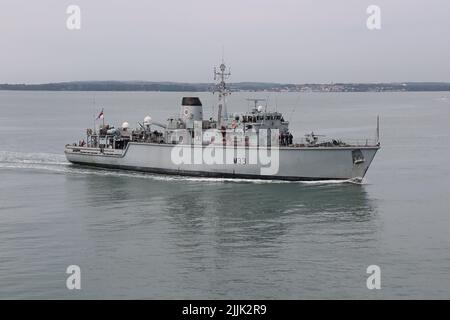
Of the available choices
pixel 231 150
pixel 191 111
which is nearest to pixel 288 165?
pixel 231 150

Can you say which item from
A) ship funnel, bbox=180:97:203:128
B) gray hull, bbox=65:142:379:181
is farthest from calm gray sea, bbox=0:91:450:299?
ship funnel, bbox=180:97:203:128

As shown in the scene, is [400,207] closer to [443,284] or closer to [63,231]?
[443,284]

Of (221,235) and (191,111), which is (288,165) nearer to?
(191,111)

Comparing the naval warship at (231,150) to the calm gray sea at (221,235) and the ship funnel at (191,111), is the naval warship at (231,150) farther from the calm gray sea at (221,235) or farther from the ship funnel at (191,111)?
the calm gray sea at (221,235)

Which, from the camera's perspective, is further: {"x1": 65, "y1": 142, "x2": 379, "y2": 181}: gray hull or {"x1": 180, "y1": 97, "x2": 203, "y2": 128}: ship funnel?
{"x1": 180, "y1": 97, "x2": 203, "y2": 128}: ship funnel

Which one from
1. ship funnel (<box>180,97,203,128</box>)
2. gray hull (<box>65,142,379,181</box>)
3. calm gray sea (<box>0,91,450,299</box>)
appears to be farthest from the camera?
ship funnel (<box>180,97,203,128</box>)

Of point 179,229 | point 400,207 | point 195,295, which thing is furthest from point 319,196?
point 195,295

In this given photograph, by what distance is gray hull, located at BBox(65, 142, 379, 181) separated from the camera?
4666cm

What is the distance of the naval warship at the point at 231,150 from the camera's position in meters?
46.8

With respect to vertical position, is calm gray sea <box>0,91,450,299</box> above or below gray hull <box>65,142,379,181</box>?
below

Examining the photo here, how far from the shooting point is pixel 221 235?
3241 cm

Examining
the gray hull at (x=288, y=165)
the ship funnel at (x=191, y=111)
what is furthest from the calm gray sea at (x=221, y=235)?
the ship funnel at (x=191, y=111)

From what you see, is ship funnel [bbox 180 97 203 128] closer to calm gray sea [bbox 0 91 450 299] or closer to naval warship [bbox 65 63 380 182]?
naval warship [bbox 65 63 380 182]

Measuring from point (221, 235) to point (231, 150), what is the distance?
1688cm
